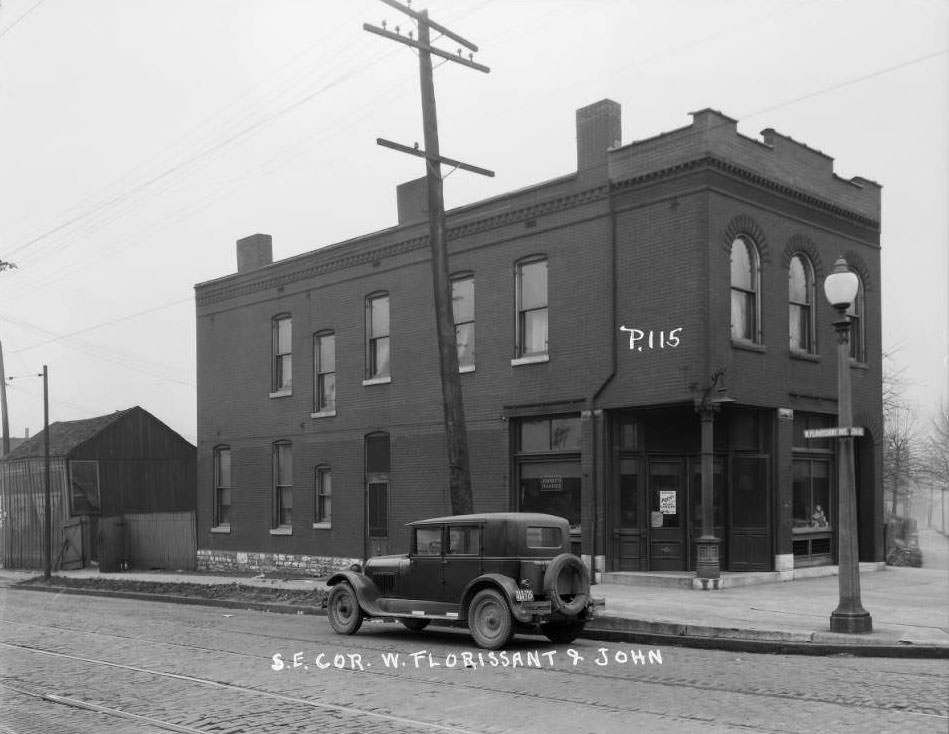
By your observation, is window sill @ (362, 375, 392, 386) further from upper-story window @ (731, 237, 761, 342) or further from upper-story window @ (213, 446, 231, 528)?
upper-story window @ (731, 237, 761, 342)

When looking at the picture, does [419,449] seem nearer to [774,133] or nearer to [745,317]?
[745,317]

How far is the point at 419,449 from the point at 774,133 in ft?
35.2

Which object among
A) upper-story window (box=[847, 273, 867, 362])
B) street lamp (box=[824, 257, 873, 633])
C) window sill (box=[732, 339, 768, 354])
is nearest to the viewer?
street lamp (box=[824, 257, 873, 633])

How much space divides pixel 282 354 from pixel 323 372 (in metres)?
2.13

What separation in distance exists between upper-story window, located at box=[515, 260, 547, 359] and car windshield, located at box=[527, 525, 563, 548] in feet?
28.9

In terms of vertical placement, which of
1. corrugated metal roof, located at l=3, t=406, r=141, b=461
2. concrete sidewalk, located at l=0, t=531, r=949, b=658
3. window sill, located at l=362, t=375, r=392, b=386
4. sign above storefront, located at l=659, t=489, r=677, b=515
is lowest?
concrete sidewalk, located at l=0, t=531, r=949, b=658

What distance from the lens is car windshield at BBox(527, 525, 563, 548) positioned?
46.1 ft

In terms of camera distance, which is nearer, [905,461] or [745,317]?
[745,317]

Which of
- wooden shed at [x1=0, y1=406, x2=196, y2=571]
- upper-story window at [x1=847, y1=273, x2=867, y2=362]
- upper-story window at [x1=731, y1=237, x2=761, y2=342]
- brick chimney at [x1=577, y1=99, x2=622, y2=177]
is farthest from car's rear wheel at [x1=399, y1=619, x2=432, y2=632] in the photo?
wooden shed at [x1=0, y1=406, x2=196, y2=571]

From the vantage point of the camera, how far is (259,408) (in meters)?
31.0

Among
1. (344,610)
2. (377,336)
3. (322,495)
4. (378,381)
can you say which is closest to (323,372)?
(377,336)

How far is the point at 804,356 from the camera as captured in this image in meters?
22.2

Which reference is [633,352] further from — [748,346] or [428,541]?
[428,541]

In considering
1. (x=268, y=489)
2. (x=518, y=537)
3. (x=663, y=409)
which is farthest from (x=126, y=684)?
(x=268, y=489)
